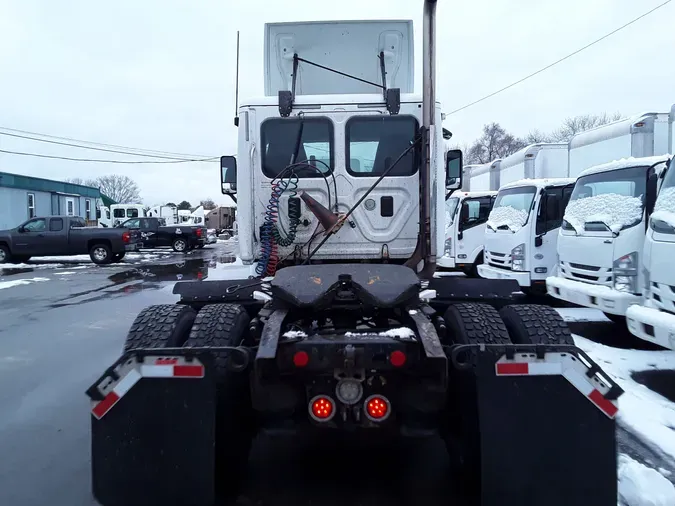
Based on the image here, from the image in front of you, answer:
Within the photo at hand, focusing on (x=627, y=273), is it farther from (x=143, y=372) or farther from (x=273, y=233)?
(x=143, y=372)

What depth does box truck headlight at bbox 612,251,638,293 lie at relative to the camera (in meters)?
6.74

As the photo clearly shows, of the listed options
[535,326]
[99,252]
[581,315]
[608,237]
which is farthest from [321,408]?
[99,252]

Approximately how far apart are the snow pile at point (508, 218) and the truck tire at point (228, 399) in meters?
7.65

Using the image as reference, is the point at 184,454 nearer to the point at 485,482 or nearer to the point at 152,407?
the point at 152,407

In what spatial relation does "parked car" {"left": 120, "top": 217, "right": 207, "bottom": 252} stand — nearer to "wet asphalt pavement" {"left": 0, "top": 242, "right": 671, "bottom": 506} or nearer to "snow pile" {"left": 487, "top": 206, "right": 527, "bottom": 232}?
"wet asphalt pavement" {"left": 0, "top": 242, "right": 671, "bottom": 506}

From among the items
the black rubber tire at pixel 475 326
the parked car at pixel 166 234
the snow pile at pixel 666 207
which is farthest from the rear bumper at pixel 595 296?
the parked car at pixel 166 234

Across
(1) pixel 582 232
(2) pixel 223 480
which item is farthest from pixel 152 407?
(1) pixel 582 232

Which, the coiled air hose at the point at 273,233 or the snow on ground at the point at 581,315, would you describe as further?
the snow on ground at the point at 581,315

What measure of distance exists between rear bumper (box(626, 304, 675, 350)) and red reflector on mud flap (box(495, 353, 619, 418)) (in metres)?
2.38

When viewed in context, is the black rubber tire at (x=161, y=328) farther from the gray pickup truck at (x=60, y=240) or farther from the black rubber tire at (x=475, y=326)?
the gray pickup truck at (x=60, y=240)

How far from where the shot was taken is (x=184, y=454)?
9.29 ft

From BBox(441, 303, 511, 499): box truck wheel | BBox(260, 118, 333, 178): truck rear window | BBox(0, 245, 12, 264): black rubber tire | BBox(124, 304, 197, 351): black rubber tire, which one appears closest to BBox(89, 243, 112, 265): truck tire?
BBox(0, 245, 12, 264): black rubber tire

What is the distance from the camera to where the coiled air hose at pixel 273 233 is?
15.3ft

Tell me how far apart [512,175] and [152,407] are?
1292 centimetres
